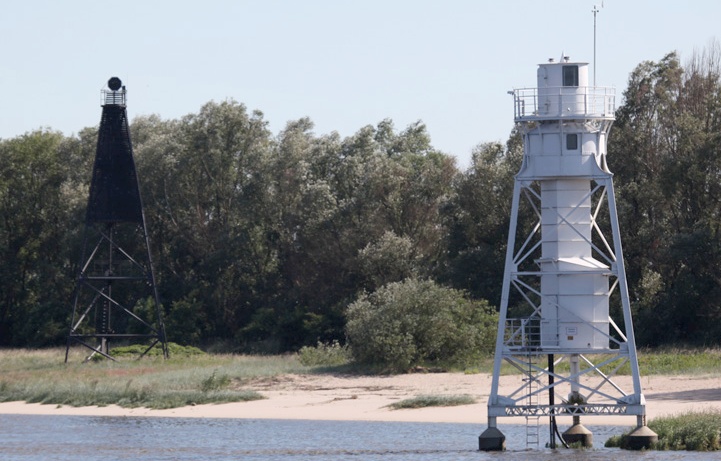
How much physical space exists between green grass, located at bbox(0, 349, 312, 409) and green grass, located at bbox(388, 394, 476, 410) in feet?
22.4

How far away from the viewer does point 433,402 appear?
44.3m

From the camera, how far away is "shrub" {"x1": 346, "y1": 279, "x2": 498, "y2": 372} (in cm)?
5391

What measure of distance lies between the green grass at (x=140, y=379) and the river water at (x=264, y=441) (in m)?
3.47

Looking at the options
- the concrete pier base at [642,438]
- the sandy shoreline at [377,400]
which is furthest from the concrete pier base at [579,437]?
the sandy shoreline at [377,400]

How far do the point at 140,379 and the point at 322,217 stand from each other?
21.1 m

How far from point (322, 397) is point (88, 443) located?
10082mm

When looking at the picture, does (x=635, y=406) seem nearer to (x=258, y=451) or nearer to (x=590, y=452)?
(x=590, y=452)

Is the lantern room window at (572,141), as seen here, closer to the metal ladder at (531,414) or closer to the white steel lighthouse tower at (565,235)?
the white steel lighthouse tower at (565,235)

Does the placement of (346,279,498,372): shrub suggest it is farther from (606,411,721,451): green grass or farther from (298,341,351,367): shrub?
(606,411,721,451): green grass

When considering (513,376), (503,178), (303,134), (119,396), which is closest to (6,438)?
(119,396)

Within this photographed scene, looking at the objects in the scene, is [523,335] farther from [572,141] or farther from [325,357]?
[325,357]

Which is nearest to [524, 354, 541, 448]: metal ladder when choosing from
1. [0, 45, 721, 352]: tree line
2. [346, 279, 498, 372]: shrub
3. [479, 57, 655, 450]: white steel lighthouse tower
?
[479, 57, 655, 450]: white steel lighthouse tower

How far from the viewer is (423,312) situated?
55781mm

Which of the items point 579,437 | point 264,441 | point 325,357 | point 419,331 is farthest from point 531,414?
point 325,357
